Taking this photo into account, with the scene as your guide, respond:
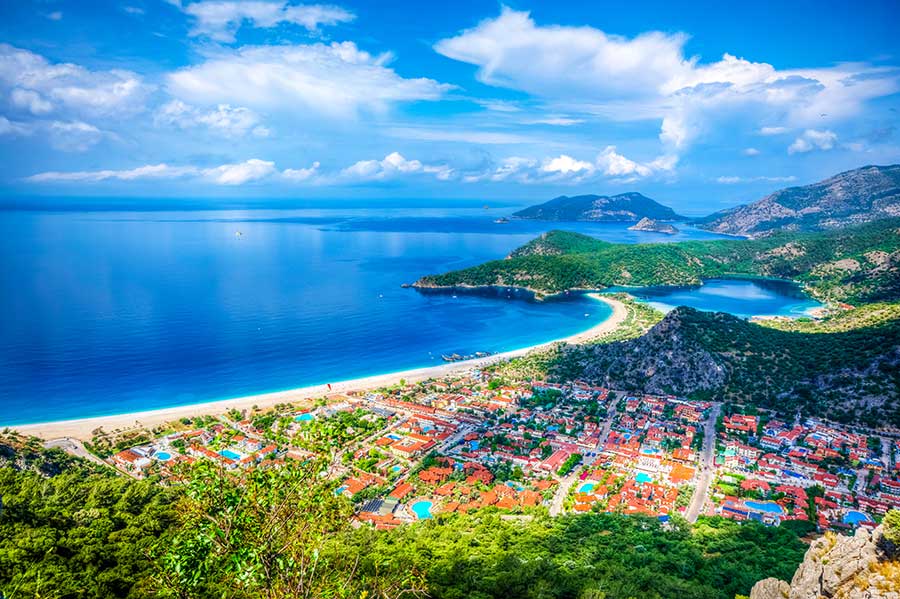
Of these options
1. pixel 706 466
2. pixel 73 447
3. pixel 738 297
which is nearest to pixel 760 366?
pixel 706 466

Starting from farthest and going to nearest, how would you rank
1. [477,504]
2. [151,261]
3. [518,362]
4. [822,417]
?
[151,261] < [518,362] < [822,417] < [477,504]

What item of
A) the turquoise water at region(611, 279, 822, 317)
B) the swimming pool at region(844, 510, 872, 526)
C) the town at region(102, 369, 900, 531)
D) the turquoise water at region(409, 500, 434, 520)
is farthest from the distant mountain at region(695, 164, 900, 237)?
the turquoise water at region(409, 500, 434, 520)

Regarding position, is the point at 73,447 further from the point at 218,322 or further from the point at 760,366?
the point at 760,366

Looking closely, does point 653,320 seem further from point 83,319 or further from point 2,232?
point 2,232

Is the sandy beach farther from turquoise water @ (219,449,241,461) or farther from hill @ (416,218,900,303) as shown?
hill @ (416,218,900,303)

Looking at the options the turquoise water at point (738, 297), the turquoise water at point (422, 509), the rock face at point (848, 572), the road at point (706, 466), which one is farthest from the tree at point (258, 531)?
the turquoise water at point (738, 297)

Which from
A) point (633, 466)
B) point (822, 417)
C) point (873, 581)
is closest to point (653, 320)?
point (822, 417)

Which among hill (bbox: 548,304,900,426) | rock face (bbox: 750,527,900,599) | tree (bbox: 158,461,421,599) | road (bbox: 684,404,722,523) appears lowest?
road (bbox: 684,404,722,523)
